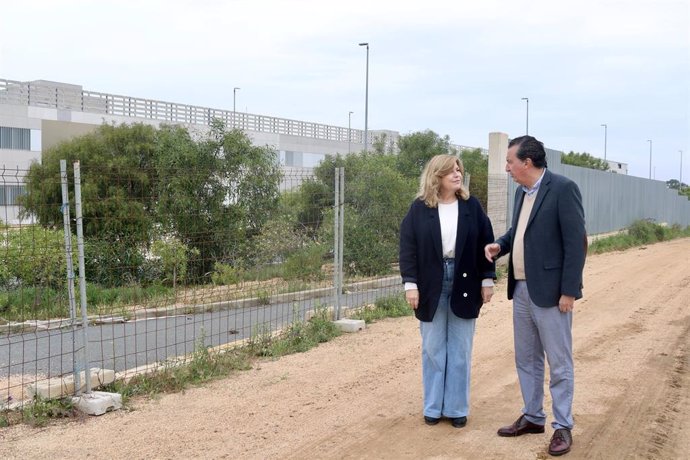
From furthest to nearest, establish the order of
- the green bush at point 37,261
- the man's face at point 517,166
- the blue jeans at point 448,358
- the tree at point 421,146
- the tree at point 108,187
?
the tree at point 421,146 → the green bush at point 37,261 → the tree at point 108,187 → the blue jeans at point 448,358 → the man's face at point 517,166

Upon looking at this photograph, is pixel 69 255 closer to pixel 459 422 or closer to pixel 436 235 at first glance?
pixel 436 235

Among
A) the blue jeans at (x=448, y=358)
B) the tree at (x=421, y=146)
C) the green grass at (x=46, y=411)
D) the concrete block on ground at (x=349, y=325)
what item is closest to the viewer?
the blue jeans at (x=448, y=358)

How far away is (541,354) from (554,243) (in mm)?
862

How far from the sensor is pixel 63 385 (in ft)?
19.7

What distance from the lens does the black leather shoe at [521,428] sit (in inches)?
203

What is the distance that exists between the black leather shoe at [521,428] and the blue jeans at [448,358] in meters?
0.36

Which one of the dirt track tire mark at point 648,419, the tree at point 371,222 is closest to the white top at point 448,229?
the dirt track tire mark at point 648,419

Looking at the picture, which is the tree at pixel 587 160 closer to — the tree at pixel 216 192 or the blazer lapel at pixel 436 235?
the tree at pixel 216 192

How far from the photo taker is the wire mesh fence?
902cm

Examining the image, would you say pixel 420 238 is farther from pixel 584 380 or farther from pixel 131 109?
pixel 131 109

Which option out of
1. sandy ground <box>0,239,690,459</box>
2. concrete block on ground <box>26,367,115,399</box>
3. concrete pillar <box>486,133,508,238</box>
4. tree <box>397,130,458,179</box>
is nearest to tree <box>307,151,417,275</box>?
concrete pillar <box>486,133,508,238</box>

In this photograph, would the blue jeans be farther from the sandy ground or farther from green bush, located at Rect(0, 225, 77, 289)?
green bush, located at Rect(0, 225, 77, 289)

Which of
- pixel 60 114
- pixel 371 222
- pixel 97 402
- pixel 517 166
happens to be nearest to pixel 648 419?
pixel 517 166

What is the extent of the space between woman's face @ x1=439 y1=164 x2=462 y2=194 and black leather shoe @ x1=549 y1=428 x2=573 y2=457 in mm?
1835
